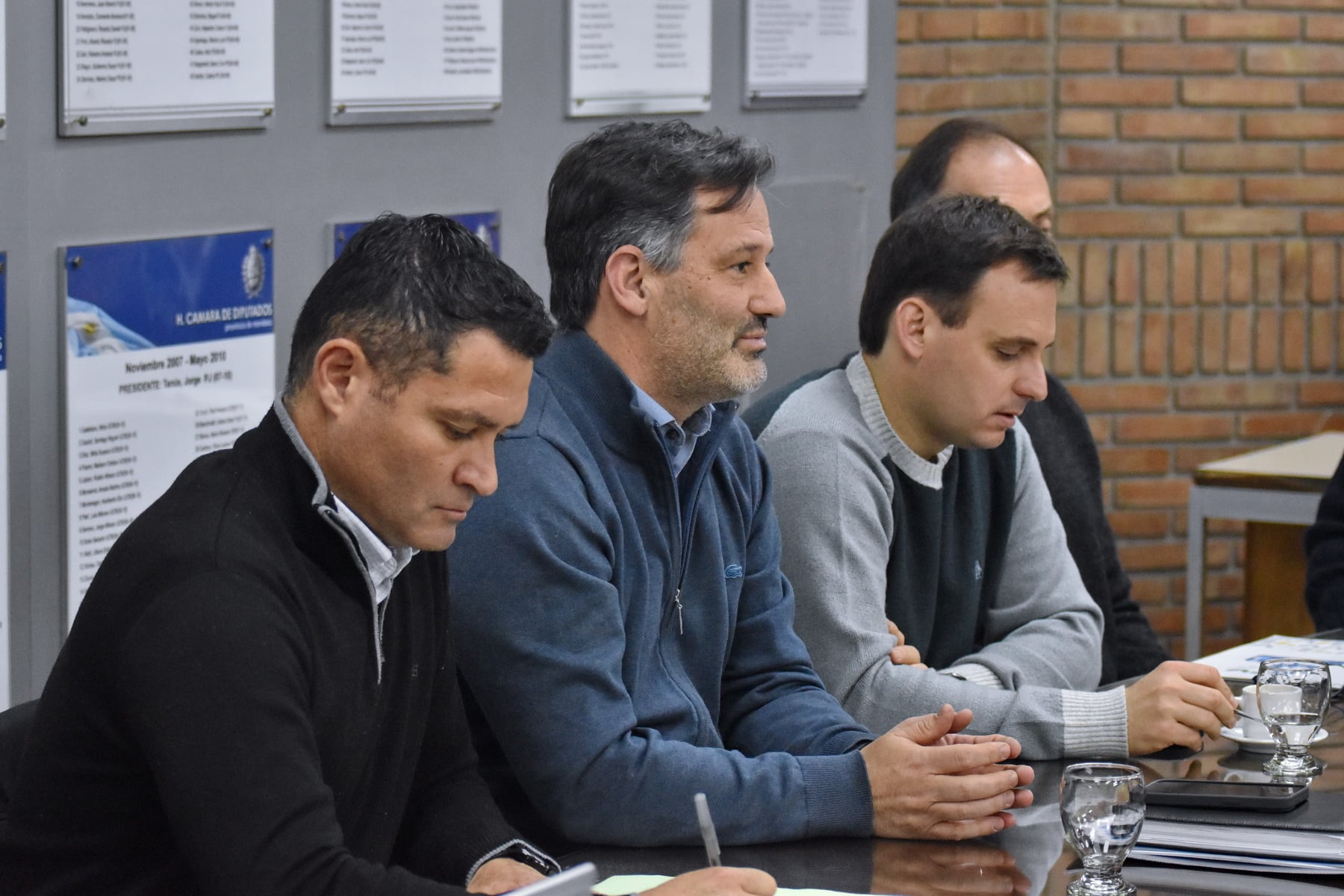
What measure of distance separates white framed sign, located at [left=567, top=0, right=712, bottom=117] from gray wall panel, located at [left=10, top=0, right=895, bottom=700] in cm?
4

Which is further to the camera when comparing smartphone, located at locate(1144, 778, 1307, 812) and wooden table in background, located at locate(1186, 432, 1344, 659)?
wooden table in background, located at locate(1186, 432, 1344, 659)

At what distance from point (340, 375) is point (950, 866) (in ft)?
2.39

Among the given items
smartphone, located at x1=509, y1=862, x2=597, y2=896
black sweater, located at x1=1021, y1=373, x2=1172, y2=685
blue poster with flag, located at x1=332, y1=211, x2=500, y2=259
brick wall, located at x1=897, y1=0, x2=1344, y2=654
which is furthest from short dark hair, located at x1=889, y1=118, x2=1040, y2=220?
smartphone, located at x1=509, y1=862, x2=597, y2=896

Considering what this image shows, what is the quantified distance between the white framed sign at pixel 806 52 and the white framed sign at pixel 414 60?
0.84 meters

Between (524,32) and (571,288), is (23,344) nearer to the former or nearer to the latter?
(571,288)

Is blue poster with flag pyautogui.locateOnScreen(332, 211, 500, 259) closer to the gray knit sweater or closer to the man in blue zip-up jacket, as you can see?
the gray knit sweater

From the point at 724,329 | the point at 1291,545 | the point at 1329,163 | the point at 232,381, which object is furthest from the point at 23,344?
the point at 1329,163

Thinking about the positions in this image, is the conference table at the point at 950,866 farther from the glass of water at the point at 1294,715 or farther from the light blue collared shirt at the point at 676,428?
the light blue collared shirt at the point at 676,428

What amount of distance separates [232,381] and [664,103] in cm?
130

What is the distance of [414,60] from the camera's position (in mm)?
3133

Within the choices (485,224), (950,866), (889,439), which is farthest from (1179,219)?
(950,866)

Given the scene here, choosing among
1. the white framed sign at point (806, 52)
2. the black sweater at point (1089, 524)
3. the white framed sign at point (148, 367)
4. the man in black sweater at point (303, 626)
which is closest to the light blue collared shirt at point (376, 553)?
the man in black sweater at point (303, 626)

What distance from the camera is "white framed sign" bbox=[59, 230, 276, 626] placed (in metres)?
2.56

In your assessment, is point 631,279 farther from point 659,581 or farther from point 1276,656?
point 1276,656
